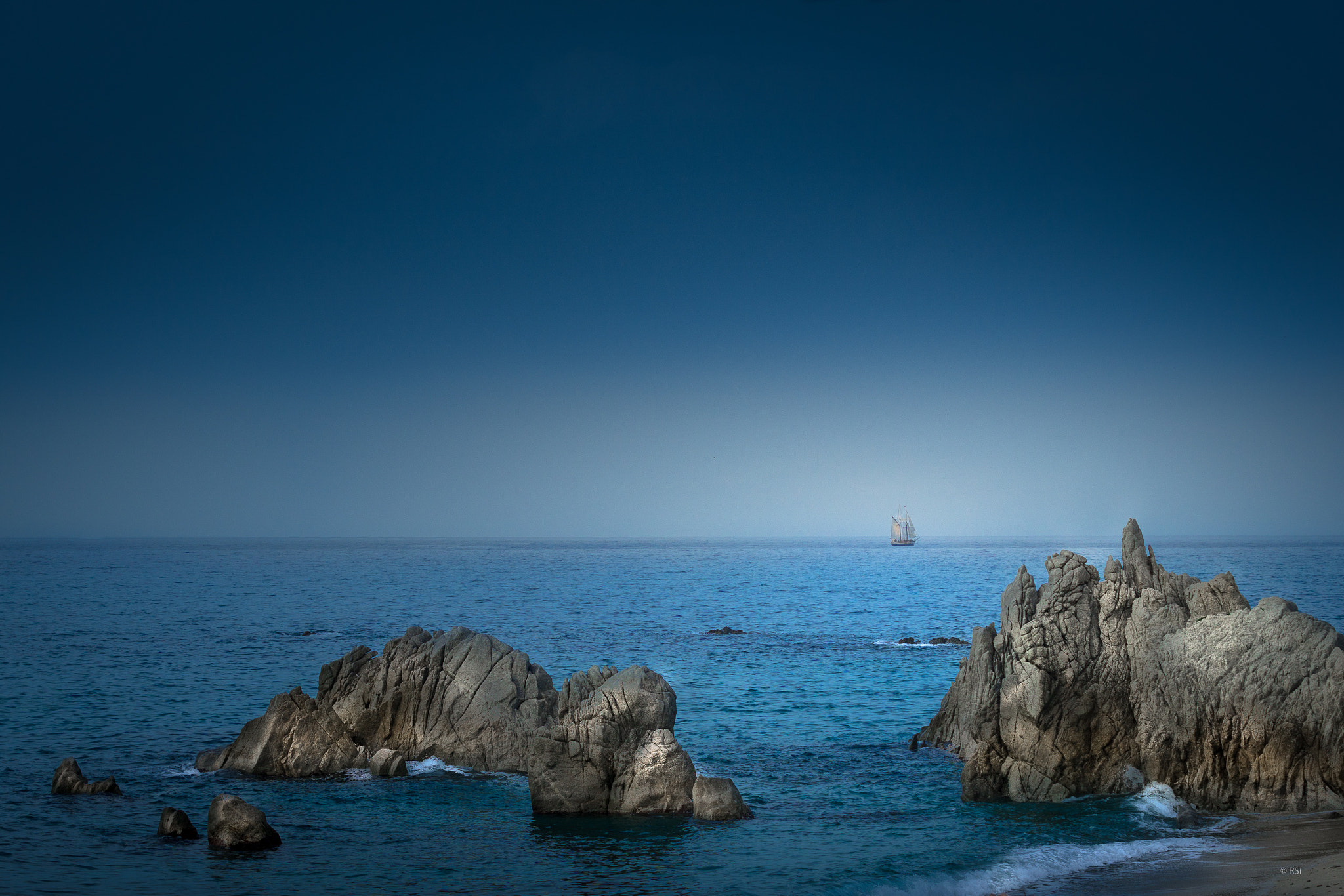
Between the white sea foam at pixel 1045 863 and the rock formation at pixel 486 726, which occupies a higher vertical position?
the rock formation at pixel 486 726

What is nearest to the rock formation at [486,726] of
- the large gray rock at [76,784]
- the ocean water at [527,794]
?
the ocean water at [527,794]

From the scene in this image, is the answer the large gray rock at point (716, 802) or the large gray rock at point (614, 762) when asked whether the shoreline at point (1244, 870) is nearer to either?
the large gray rock at point (716, 802)

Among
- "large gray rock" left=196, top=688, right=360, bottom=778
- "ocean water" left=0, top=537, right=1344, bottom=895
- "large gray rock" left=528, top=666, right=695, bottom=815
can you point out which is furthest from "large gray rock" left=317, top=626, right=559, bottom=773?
"large gray rock" left=528, top=666, right=695, bottom=815

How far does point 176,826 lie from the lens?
22.9 m

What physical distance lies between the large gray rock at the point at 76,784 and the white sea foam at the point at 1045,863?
831 inches

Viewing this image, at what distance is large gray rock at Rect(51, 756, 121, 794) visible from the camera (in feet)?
88.0

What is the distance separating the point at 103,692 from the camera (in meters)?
44.3

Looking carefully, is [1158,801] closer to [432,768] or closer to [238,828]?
[432,768]

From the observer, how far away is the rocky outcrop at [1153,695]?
23281mm

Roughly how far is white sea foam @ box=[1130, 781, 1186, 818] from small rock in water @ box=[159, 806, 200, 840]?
2316cm

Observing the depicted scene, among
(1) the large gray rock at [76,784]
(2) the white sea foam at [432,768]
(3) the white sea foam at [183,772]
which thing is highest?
(1) the large gray rock at [76,784]

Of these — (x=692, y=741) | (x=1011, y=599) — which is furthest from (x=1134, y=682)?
(x=692, y=741)

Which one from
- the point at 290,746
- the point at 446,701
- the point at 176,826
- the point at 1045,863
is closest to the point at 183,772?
the point at 290,746

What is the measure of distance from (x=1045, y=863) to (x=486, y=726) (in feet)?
55.1
